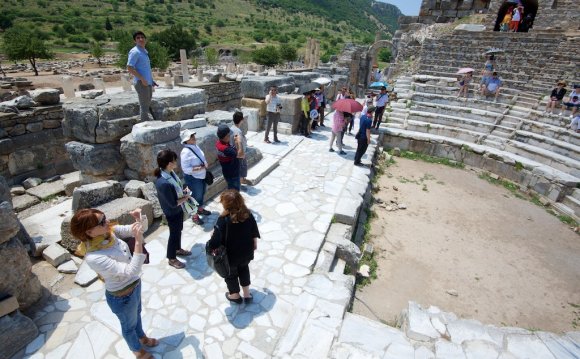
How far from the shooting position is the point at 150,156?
4.98m

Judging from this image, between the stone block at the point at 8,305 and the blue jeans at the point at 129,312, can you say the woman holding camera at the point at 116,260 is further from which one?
the stone block at the point at 8,305

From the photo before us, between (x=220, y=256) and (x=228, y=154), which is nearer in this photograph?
(x=220, y=256)

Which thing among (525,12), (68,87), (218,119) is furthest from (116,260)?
(525,12)

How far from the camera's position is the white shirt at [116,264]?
2.30 meters

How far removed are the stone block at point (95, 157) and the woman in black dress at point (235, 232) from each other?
3.14 meters

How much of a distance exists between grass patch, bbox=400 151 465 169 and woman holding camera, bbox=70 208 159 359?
32.9 ft

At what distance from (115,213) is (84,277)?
2.88 ft

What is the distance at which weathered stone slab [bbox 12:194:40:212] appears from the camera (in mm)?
6809

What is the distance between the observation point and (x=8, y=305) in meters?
2.84

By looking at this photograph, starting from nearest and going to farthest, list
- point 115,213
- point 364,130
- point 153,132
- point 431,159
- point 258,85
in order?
point 115,213 < point 153,132 < point 364,130 < point 258,85 < point 431,159

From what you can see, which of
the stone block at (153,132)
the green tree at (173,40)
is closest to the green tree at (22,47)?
the green tree at (173,40)

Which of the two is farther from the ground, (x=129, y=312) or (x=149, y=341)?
(x=129, y=312)

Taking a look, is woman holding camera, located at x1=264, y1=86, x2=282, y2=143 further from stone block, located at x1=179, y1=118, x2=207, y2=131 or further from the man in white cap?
the man in white cap

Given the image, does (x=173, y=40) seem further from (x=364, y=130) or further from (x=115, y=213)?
(x=115, y=213)
